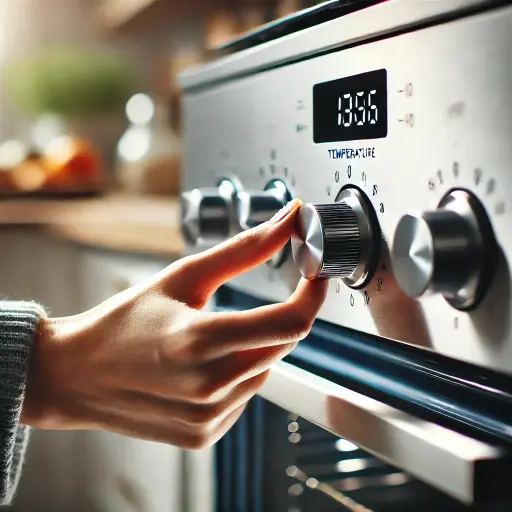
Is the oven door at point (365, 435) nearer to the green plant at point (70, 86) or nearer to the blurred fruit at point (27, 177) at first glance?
the blurred fruit at point (27, 177)

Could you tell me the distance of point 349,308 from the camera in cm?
42

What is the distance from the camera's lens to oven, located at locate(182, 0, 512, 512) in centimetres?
32

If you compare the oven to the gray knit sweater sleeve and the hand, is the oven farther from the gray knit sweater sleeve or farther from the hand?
the gray knit sweater sleeve

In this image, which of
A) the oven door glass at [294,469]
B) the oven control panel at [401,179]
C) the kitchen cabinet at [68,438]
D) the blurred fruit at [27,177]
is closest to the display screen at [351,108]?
the oven control panel at [401,179]

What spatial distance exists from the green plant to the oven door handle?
1612mm

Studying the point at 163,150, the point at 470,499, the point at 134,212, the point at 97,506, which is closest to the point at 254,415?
the point at 470,499

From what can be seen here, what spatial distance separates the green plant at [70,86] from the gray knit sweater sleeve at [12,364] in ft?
5.14

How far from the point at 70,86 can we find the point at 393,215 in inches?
67.4

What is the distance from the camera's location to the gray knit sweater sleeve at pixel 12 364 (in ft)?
1.43

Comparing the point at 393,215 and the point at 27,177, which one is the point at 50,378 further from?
Answer: the point at 27,177

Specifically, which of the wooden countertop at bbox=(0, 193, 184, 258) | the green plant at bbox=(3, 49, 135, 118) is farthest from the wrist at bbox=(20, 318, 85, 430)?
the green plant at bbox=(3, 49, 135, 118)

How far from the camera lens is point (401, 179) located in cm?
37

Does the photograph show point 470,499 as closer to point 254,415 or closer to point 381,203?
point 381,203

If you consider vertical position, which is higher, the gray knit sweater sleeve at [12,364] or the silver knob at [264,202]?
the silver knob at [264,202]
